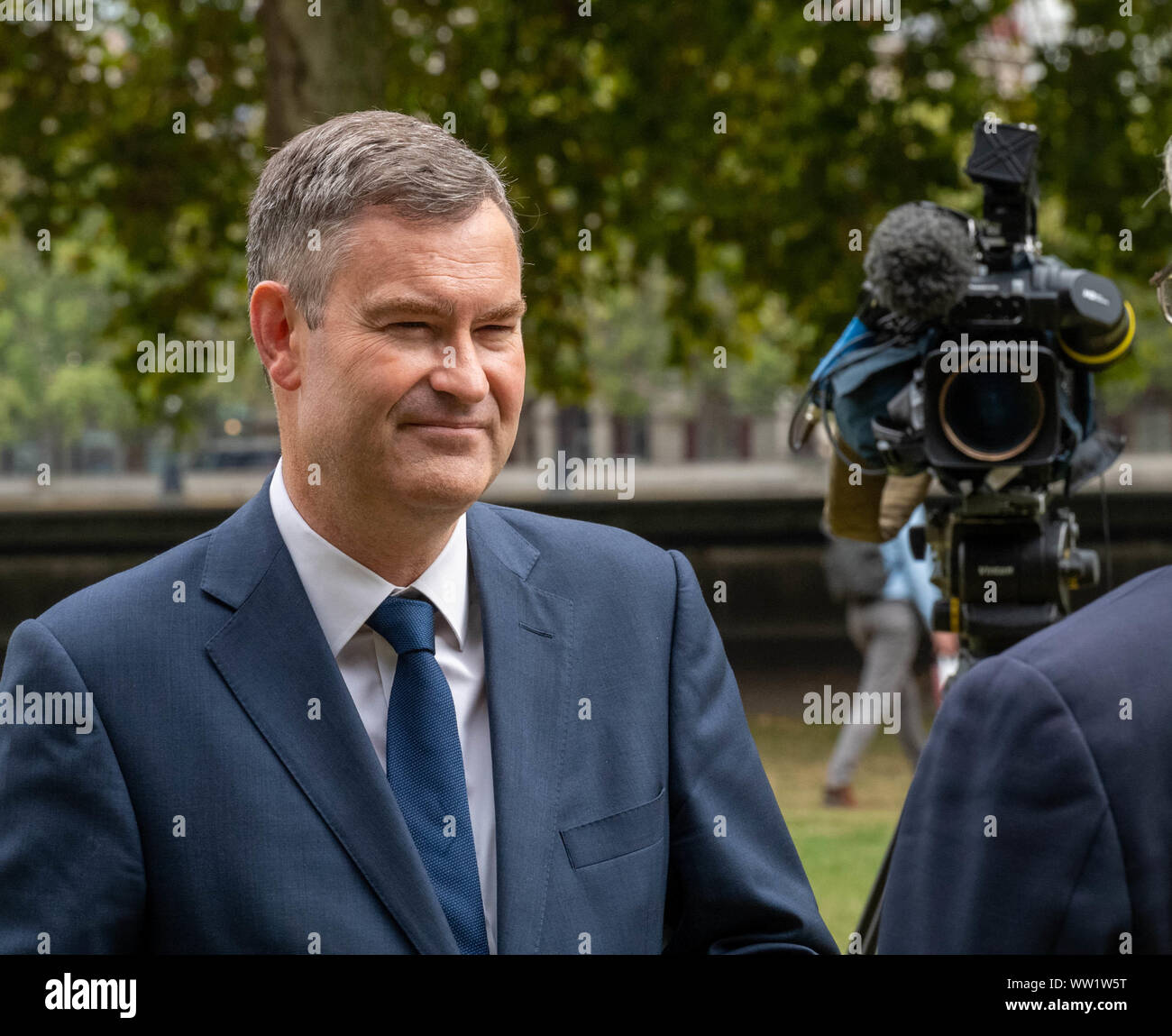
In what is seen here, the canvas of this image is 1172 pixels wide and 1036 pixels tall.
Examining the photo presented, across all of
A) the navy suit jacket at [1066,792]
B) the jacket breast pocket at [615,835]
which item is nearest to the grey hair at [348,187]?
the jacket breast pocket at [615,835]

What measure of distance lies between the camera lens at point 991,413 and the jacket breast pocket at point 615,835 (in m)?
1.42

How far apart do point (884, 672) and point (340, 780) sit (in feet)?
18.8

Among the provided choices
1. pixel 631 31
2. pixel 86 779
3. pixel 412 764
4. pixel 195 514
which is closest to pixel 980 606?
pixel 412 764

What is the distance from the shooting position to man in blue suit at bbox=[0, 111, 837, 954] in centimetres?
160

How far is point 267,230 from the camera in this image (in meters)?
1.78

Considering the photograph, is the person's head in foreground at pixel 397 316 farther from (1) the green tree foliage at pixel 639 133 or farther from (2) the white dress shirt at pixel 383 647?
(1) the green tree foliage at pixel 639 133

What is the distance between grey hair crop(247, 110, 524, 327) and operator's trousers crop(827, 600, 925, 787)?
5559 mm

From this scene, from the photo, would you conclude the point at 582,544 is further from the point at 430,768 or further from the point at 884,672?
the point at 884,672

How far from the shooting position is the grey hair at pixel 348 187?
1.67m

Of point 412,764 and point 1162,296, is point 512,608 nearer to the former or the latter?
point 412,764

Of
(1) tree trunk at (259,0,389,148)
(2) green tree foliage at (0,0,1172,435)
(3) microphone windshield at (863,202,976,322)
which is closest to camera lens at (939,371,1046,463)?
(3) microphone windshield at (863,202,976,322)

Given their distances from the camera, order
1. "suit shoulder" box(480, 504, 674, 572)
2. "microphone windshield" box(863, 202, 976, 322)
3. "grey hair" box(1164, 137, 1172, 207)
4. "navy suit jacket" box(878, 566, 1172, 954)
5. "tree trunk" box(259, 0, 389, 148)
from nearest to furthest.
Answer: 1. "navy suit jacket" box(878, 566, 1172, 954)
2. "grey hair" box(1164, 137, 1172, 207)
3. "suit shoulder" box(480, 504, 674, 572)
4. "microphone windshield" box(863, 202, 976, 322)
5. "tree trunk" box(259, 0, 389, 148)

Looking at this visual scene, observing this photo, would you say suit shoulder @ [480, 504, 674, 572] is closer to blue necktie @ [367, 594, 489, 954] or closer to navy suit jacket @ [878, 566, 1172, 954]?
blue necktie @ [367, 594, 489, 954]

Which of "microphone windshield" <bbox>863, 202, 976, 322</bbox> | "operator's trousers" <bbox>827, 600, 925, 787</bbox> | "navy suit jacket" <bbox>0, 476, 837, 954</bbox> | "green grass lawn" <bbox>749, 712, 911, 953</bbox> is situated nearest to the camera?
"navy suit jacket" <bbox>0, 476, 837, 954</bbox>
